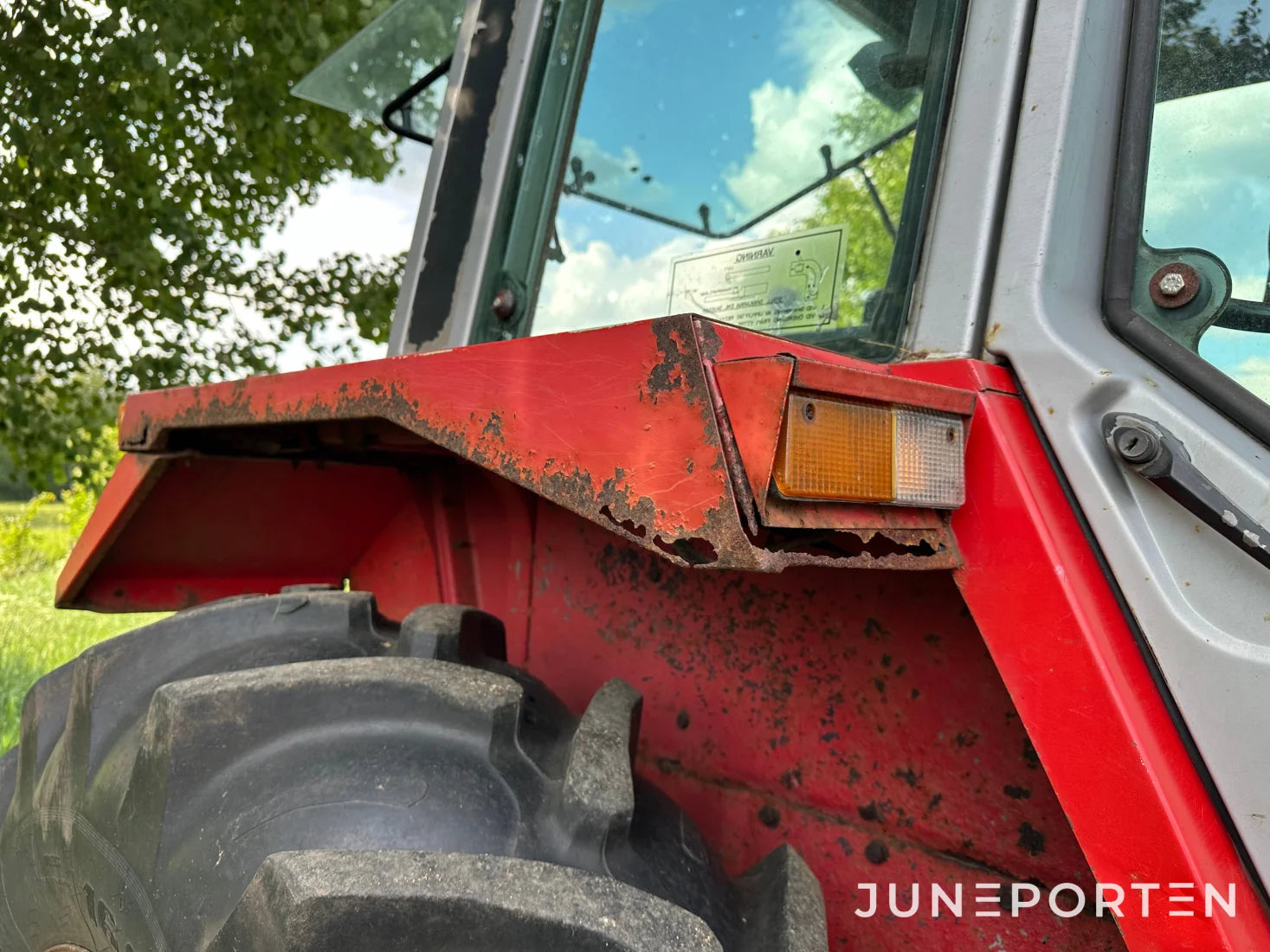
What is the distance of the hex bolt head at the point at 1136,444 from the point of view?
2.39ft

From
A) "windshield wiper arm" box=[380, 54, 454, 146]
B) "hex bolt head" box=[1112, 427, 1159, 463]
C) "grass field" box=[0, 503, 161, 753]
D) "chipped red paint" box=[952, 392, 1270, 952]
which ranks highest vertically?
"windshield wiper arm" box=[380, 54, 454, 146]

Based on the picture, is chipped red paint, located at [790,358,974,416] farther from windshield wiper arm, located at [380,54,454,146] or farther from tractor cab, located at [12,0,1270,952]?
windshield wiper arm, located at [380,54,454,146]

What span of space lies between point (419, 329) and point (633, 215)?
1.48ft

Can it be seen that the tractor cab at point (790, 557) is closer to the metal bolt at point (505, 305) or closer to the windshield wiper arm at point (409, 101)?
the metal bolt at point (505, 305)

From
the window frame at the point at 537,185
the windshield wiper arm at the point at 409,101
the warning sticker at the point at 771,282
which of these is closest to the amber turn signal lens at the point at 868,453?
the warning sticker at the point at 771,282

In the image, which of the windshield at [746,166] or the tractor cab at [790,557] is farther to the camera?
the windshield at [746,166]

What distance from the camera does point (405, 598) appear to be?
1698 mm

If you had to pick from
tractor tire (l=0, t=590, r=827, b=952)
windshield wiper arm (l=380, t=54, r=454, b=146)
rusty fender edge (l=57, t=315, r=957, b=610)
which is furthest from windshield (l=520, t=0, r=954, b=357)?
windshield wiper arm (l=380, t=54, r=454, b=146)

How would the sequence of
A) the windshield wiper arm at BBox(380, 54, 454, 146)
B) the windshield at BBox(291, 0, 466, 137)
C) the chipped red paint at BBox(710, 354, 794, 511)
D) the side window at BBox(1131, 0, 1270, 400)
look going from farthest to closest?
the windshield at BBox(291, 0, 466, 137) → the windshield wiper arm at BBox(380, 54, 454, 146) → the side window at BBox(1131, 0, 1270, 400) → the chipped red paint at BBox(710, 354, 794, 511)

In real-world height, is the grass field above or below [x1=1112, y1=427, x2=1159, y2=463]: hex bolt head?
below

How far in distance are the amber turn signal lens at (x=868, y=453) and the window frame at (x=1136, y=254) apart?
164mm

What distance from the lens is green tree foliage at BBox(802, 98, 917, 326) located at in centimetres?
Result: 93

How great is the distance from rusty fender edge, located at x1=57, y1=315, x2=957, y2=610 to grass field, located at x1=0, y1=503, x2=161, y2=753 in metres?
1.61

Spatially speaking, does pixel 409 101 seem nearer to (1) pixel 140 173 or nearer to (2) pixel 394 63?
(2) pixel 394 63
